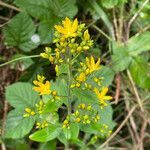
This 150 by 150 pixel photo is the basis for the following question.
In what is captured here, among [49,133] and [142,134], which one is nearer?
[49,133]

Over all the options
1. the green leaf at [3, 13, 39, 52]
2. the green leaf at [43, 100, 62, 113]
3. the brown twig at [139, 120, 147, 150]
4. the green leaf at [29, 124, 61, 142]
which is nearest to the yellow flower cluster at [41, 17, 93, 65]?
the green leaf at [43, 100, 62, 113]

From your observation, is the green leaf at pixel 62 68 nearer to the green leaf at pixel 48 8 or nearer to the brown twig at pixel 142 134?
the green leaf at pixel 48 8

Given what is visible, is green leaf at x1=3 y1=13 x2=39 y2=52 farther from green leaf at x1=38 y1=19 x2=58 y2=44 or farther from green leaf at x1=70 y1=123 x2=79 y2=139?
green leaf at x1=70 y1=123 x2=79 y2=139

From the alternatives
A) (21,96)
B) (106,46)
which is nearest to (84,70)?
(21,96)

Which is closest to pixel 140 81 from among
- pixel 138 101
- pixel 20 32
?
pixel 138 101

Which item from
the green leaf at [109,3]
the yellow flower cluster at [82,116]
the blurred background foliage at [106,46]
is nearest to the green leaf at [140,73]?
the blurred background foliage at [106,46]

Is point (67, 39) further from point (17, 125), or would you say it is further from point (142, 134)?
point (142, 134)

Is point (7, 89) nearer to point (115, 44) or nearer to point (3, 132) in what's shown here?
point (3, 132)
